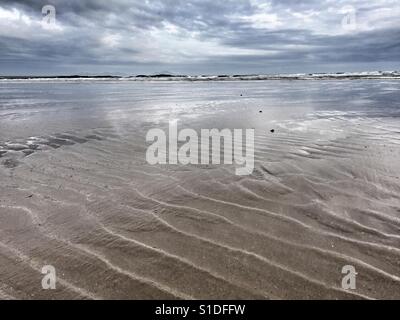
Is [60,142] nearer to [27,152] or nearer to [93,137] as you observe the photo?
[93,137]

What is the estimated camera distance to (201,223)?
4035mm

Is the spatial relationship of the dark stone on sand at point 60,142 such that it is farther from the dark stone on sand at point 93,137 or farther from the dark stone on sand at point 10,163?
the dark stone on sand at point 10,163

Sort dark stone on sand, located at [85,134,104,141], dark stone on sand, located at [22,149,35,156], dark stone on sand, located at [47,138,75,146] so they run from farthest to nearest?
dark stone on sand, located at [85,134,104,141], dark stone on sand, located at [47,138,75,146], dark stone on sand, located at [22,149,35,156]

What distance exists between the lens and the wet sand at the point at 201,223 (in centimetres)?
293

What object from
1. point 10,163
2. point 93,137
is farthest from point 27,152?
point 93,137

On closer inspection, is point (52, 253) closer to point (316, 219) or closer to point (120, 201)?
point (120, 201)

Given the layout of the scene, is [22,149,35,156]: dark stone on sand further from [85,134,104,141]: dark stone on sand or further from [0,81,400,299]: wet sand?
[85,134,104,141]: dark stone on sand

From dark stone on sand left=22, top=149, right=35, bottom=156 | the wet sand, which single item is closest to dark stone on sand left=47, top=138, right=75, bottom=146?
the wet sand

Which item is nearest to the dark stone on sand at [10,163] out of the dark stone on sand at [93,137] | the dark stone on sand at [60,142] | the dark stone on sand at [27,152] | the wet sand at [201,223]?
the wet sand at [201,223]

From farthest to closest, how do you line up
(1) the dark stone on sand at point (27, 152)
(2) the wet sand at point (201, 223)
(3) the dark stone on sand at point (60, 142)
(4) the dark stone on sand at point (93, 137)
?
1. (4) the dark stone on sand at point (93, 137)
2. (3) the dark stone on sand at point (60, 142)
3. (1) the dark stone on sand at point (27, 152)
4. (2) the wet sand at point (201, 223)

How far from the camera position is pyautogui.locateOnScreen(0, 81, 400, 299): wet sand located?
9.62 ft

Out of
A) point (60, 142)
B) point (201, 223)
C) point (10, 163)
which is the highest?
point (60, 142)

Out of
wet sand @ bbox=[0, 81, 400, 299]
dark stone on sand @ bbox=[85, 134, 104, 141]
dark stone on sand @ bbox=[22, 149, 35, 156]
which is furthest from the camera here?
dark stone on sand @ bbox=[85, 134, 104, 141]
